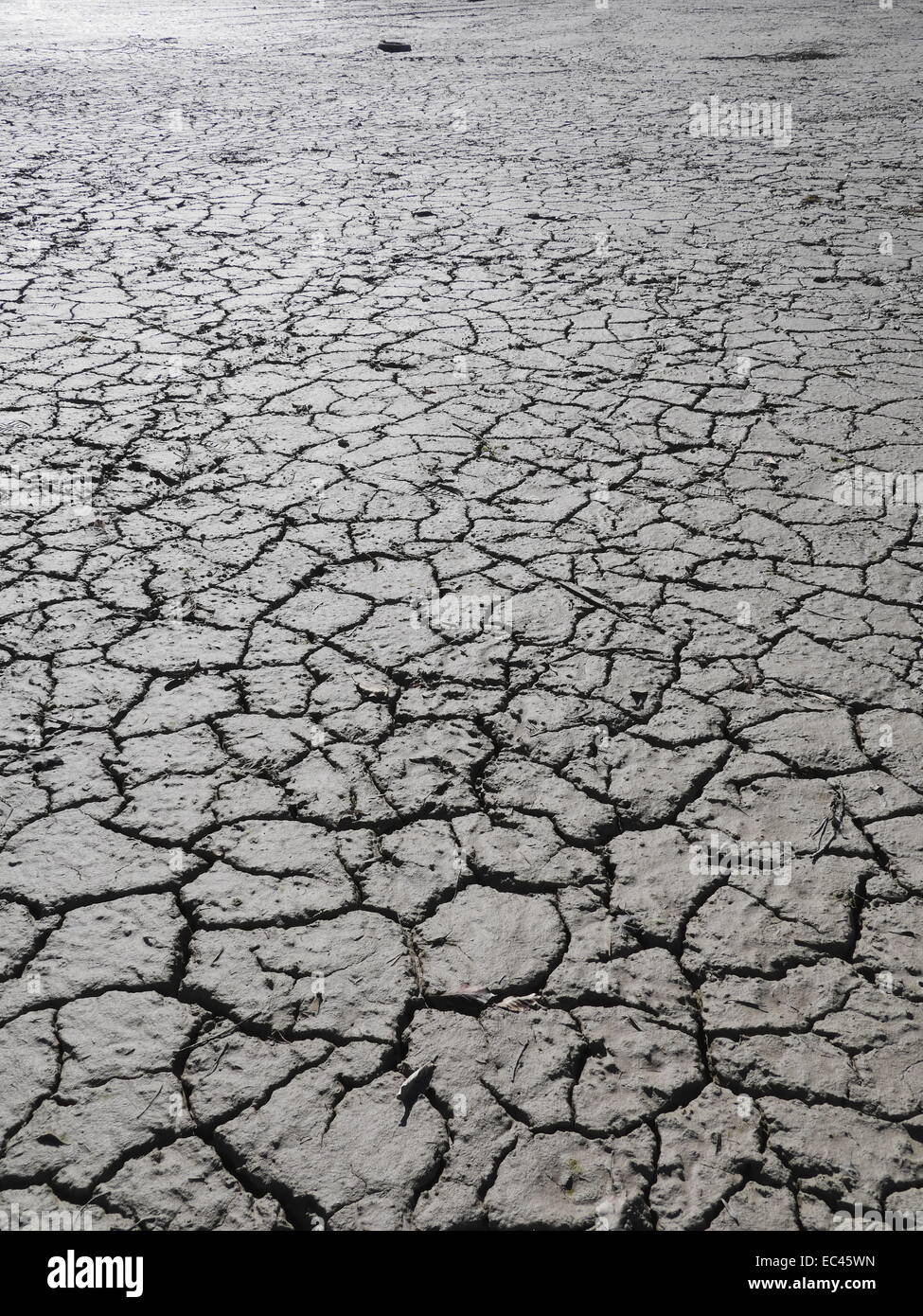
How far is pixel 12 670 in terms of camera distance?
2506 millimetres

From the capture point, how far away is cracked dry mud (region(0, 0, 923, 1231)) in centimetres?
158

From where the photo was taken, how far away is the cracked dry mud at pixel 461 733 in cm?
158

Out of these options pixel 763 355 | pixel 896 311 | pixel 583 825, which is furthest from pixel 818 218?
pixel 583 825

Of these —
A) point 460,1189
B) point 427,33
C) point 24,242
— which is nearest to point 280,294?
point 24,242

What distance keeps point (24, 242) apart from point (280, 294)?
177 centimetres

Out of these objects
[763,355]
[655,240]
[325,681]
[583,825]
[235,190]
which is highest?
[235,190]

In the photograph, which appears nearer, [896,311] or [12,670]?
[12,670]

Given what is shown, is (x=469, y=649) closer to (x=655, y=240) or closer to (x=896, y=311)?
(x=896, y=311)

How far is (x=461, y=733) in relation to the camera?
7.68ft
